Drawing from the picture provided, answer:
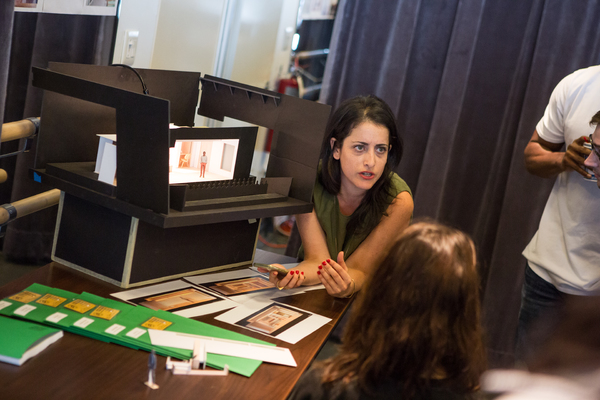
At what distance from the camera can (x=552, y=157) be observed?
1673mm

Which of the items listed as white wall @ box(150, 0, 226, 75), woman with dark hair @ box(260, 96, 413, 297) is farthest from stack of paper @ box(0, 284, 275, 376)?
white wall @ box(150, 0, 226, 75)

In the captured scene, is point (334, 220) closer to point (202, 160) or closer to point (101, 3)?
point (202, 160)

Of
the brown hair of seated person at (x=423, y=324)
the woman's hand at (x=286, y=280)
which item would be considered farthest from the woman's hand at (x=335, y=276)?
the brown hair of seated person at (x=423, y=324)

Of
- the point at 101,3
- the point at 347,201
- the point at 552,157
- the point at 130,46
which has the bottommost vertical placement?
the point at 347,201

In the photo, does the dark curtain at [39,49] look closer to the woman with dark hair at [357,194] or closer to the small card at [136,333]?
the woman with dark hair at [357,194]

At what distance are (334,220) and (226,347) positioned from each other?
723 millimetres

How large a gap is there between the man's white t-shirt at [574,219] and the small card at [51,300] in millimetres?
1339

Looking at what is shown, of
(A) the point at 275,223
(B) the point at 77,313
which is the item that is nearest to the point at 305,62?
(A) the point at 275,223

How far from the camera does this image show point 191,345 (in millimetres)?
1040

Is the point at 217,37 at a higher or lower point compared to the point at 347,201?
higher

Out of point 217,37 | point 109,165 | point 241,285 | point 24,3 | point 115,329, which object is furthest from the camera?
point 217,37

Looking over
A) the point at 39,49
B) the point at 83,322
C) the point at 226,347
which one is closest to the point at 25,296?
the point at 83,322

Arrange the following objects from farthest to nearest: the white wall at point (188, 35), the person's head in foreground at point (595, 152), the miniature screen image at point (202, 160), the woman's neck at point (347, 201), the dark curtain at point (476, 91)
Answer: the dark curtain at point (476, 91), the white wall at point (188, 35), the woman's neck at point (347, 201), the person's head in foreground at point (595, 152), the miniature screen image at point (202, 160)

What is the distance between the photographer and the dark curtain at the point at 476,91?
2.34 metres
